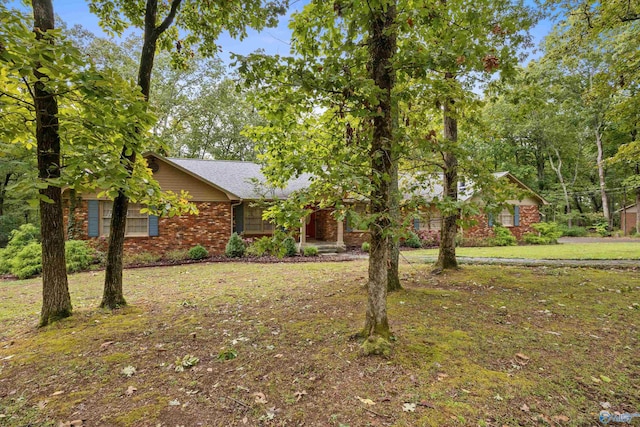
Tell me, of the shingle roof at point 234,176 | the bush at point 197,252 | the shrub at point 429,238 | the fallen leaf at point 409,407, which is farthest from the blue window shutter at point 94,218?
the shrub at point 429,238

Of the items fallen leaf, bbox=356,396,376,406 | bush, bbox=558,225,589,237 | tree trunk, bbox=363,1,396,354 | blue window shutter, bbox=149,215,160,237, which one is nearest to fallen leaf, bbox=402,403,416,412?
fallen leaf, bbox=356,396,376,406

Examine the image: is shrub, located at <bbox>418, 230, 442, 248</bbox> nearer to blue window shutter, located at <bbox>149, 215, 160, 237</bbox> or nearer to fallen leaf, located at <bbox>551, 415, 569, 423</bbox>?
blue window shutter, located at <bbox>149, 215, 160, 237</bbox>

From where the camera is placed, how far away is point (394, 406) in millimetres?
2385

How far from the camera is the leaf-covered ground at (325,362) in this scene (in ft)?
7.75

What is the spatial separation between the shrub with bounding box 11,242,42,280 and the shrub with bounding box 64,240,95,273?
0.70 metres

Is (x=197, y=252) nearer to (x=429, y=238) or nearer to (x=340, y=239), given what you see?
(x=340, y=239)

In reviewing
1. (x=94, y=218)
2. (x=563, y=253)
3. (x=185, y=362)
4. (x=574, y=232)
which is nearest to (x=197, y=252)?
(x=94, y=218)

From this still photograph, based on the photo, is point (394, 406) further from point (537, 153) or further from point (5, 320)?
point (537, 153)

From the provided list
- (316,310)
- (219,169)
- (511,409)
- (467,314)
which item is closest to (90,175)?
(316,310)

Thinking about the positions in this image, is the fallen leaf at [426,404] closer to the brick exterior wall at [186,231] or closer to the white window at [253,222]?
the brick exterior wall at [186,231]

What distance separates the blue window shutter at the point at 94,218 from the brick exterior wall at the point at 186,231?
0.12m

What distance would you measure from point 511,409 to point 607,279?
6.22 m

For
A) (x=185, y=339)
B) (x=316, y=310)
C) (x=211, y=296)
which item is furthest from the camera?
(x=211, y=296)

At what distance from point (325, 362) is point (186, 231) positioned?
1108cm
